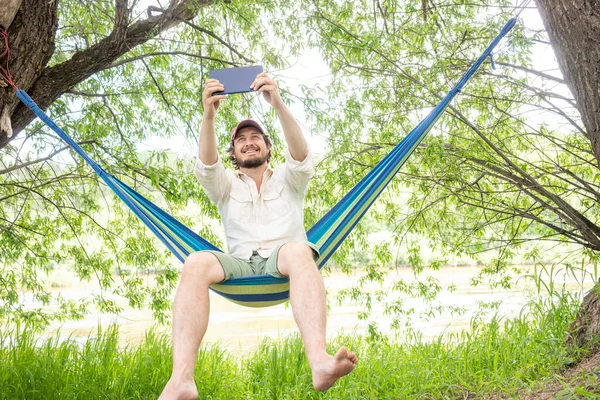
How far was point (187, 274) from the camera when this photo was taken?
1667mm

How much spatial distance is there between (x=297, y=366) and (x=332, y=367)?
1703 millimetres

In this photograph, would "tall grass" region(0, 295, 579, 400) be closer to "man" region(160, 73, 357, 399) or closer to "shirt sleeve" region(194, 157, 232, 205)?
"man" region(160, 73, 357, 399)

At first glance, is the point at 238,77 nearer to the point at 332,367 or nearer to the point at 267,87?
the point at 267,87

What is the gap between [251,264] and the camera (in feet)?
6.54

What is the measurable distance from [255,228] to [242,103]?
177 cm

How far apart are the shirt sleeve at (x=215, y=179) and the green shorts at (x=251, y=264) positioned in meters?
0.26

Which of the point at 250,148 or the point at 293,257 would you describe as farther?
the point at 250,148

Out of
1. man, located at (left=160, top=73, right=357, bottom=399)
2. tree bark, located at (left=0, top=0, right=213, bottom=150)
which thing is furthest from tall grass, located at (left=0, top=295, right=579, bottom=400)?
tree bark, located at (left=0, top=0, right=213, bottom=150)

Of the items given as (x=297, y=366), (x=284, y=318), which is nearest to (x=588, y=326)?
(x=297, y=366)

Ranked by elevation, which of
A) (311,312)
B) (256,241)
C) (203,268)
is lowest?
(311,312)

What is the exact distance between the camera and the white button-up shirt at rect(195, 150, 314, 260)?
6.73ft

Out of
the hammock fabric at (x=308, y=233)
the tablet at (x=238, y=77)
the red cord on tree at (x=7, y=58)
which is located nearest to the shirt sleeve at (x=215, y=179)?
the hammock fabric at (x=308, y=233)

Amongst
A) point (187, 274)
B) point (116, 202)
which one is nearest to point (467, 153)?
point (187, 274)

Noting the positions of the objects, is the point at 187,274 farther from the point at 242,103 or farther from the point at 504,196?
the point at 504,196
